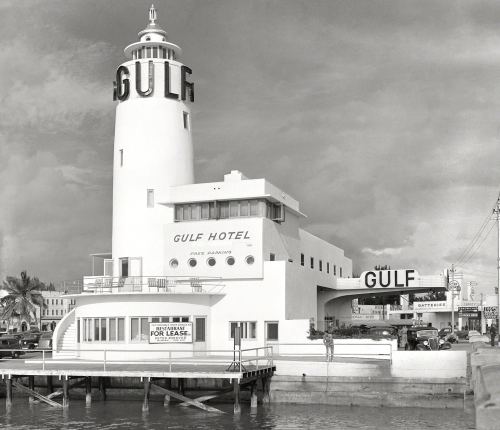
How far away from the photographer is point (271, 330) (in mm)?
40000

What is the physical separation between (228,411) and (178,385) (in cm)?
382

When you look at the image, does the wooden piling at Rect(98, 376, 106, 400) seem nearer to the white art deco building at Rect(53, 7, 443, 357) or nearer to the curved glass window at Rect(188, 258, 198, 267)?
the white art deco building at Rect(53, 7, 443, 357)

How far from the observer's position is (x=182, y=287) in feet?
137

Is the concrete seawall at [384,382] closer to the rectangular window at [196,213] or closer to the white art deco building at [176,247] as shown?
the white art deco building at [176,247]

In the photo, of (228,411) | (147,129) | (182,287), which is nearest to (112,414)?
(228,411)

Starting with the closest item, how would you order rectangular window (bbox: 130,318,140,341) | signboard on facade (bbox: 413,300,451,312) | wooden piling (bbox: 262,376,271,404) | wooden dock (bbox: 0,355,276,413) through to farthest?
1. wooden dock (bbox: 0,355,276,413)
2. wooden piling (bbox: 262,376,271,404)
3. rectangular window (bbox: 130,318,140,341)
4. signboard on facade (bbox: 413,300,451,312)

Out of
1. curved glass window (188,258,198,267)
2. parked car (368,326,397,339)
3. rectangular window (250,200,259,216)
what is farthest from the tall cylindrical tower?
parked car (368,326,397,339)

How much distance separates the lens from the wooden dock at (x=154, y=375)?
31.0m

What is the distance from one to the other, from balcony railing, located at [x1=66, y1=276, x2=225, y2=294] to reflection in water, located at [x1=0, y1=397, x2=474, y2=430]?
8.33 m

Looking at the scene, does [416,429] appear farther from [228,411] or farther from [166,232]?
[166,232]

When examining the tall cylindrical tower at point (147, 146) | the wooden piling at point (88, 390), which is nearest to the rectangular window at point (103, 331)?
the tall cylindrical tower at point (147, 146)

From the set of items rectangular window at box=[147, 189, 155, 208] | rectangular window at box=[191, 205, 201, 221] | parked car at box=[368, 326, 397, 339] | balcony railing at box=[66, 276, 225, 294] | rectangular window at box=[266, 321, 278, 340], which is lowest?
parked car at box=[368, 326, 397, 339]

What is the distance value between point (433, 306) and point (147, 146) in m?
59.6

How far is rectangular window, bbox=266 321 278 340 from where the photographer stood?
3984 centimetres
